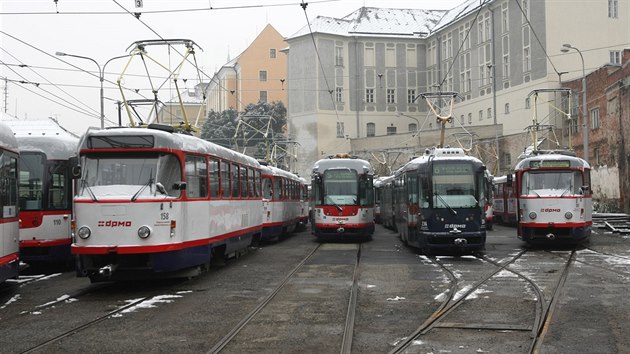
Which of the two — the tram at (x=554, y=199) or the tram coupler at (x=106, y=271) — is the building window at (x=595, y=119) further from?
the tram coupler at (x=106, y=271)

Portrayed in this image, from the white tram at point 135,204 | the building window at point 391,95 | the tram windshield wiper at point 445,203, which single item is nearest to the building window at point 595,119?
the tram windshield wiper at point 445,203

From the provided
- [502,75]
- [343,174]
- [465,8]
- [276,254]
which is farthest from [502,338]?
[465,8]

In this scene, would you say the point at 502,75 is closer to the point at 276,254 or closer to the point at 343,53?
the point at 343,53

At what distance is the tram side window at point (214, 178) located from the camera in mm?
15204

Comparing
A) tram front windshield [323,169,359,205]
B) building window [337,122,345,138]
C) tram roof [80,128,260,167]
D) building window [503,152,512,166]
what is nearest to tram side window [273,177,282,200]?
tram front windshield [323,169,359,205]

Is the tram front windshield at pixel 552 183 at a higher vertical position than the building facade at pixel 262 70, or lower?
lower

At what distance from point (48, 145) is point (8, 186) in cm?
455

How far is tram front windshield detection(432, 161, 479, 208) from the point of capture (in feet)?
65.3

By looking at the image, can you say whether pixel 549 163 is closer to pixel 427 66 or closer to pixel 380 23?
pixel 427 66

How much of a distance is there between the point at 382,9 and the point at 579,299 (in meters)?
77.8

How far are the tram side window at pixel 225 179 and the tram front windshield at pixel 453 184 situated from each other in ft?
20.1

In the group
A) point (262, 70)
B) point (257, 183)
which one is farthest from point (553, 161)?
point (262, 70)

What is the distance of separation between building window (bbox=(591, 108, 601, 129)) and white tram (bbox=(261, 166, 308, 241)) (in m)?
21.2

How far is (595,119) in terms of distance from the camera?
148 feet
